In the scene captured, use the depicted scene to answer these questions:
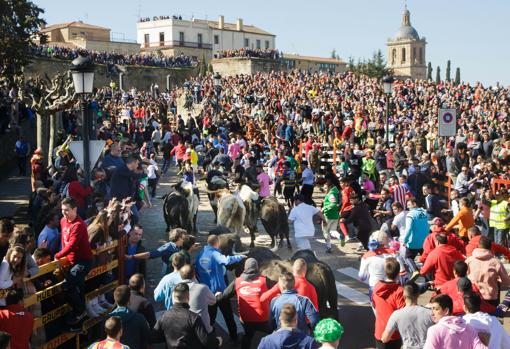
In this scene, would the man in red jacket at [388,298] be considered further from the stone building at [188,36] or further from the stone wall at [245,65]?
the stone building at [188,36]

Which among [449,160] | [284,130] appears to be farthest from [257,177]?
[284,130]

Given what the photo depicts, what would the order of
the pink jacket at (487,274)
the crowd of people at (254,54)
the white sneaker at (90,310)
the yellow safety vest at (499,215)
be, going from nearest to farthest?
the pink jacket at (487,274), the white sneaker at (90,310), the yellow safety vest at (499,215), the crowd of people at (254,54)

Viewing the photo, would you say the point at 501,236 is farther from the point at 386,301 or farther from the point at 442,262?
the point at 386,301

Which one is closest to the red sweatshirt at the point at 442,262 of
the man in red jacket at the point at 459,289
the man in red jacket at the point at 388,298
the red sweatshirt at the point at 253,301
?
the man in red jacket at the point at 459,289

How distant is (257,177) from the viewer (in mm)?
17812

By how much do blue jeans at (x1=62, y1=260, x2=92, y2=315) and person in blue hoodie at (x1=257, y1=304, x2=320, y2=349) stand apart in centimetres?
315

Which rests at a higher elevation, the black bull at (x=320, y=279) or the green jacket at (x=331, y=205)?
the green jacket at (x=331, y=205)

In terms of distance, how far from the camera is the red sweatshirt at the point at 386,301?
779 cm

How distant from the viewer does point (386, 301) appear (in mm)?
7840

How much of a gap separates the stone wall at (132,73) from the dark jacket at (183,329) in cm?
5752

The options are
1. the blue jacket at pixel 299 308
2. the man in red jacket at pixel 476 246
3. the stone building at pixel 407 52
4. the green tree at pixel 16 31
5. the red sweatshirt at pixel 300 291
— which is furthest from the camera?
the stone building at pixel 407 52

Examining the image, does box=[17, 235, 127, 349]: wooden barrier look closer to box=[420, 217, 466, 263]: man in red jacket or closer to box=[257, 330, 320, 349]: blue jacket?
box=[257, 330, 320, 349]: blue jacket

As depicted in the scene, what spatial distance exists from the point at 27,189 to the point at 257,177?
835 centimetres

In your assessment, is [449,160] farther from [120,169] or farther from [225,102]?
[225,102]
